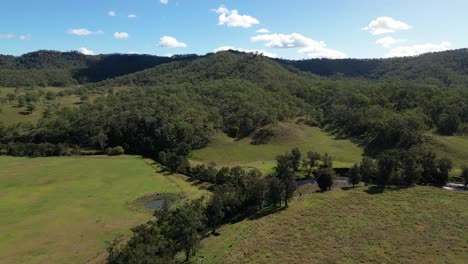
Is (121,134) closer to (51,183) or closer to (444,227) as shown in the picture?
(51,183)

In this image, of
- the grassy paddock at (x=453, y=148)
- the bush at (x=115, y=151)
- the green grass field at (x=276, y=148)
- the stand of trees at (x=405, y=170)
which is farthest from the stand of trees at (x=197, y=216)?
the bush at (x=115, y=151)

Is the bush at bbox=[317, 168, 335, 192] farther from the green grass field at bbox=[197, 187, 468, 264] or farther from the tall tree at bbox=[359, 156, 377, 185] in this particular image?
the tall tree at bbox=[359, 156, 377, 185]

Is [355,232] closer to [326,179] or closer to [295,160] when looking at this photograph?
[326,179]

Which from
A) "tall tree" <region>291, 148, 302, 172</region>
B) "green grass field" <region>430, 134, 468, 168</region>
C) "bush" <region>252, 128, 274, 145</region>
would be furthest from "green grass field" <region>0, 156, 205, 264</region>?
"green grass field" <region>430, 134, 468, 168</region>

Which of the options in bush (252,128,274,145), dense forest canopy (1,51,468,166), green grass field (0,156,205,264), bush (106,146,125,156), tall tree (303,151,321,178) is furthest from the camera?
bush (252,128,274,145)

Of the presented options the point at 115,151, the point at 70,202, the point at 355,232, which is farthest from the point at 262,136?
the point at 355,232

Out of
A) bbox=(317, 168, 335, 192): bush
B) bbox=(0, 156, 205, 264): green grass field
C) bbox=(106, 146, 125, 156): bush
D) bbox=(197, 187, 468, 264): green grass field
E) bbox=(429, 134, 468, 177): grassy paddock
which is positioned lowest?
bbox=(0, 156, 205, 264): green grass field

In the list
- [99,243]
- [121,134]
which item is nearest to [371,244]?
[99,243]
